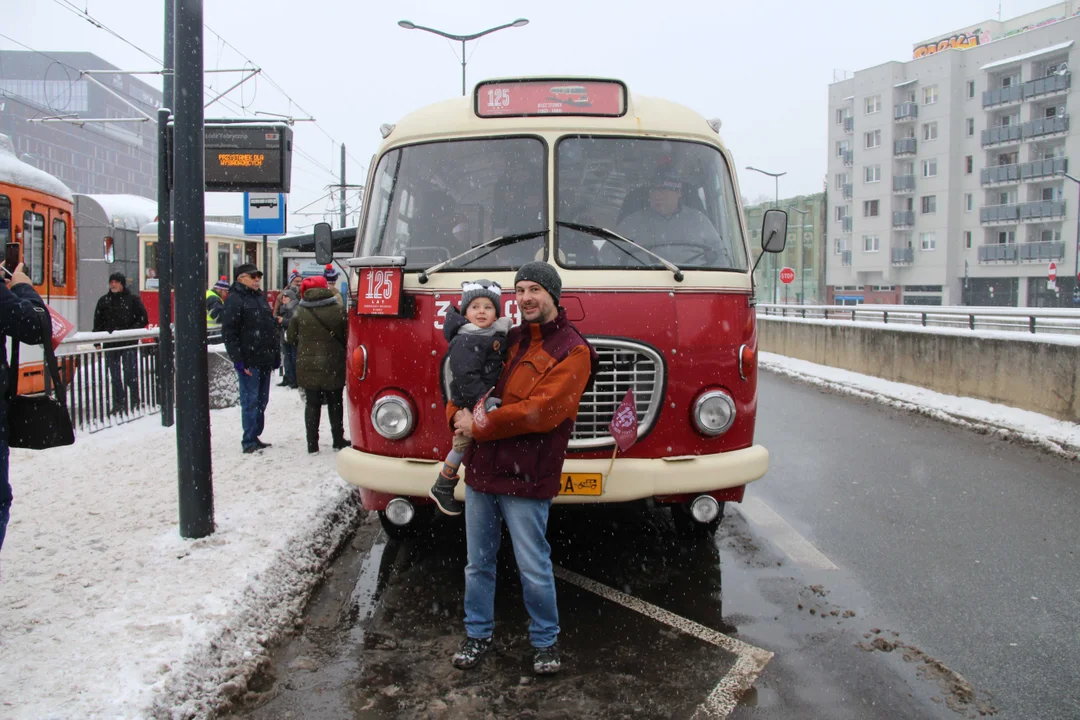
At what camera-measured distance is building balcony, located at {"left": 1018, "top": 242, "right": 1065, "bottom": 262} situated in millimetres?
49656

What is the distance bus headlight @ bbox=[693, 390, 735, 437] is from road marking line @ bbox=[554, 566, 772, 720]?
1.00 m

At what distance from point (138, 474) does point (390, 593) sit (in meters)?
3.60

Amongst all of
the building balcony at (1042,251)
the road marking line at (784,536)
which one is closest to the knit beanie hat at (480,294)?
the road marking line at (784,536)

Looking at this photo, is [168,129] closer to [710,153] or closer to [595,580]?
[710,153]

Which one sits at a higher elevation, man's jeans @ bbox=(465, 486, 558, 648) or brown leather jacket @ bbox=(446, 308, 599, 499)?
brown leather jacket @ bbox=(446, 308, 599, 499)

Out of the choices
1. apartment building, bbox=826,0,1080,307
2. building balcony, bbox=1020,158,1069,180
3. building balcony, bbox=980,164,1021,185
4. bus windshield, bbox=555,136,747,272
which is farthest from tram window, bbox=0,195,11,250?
building balcony, bbox=980,164,1021,185

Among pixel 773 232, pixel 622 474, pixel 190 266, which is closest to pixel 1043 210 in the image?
pixel 773 232

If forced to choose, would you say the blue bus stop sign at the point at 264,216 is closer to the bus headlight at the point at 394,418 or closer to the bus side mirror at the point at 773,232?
the bus headlight at the point at 394,418

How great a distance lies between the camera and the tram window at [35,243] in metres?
11.8

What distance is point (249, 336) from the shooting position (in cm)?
805

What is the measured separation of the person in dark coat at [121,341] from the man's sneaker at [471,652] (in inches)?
301

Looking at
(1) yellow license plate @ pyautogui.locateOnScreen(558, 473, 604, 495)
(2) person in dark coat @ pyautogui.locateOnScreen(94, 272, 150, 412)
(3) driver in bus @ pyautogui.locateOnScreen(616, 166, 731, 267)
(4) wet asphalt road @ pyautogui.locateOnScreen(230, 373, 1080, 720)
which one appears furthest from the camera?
(2) person in dark coat @ pyautogui.locateOnScreen(94, 272, 150, 412)

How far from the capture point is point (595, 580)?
512 cm

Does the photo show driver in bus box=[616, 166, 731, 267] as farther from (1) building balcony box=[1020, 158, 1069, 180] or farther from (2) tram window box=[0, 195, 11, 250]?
(1) building balcony box=[1020, 158, 1069, 180]
